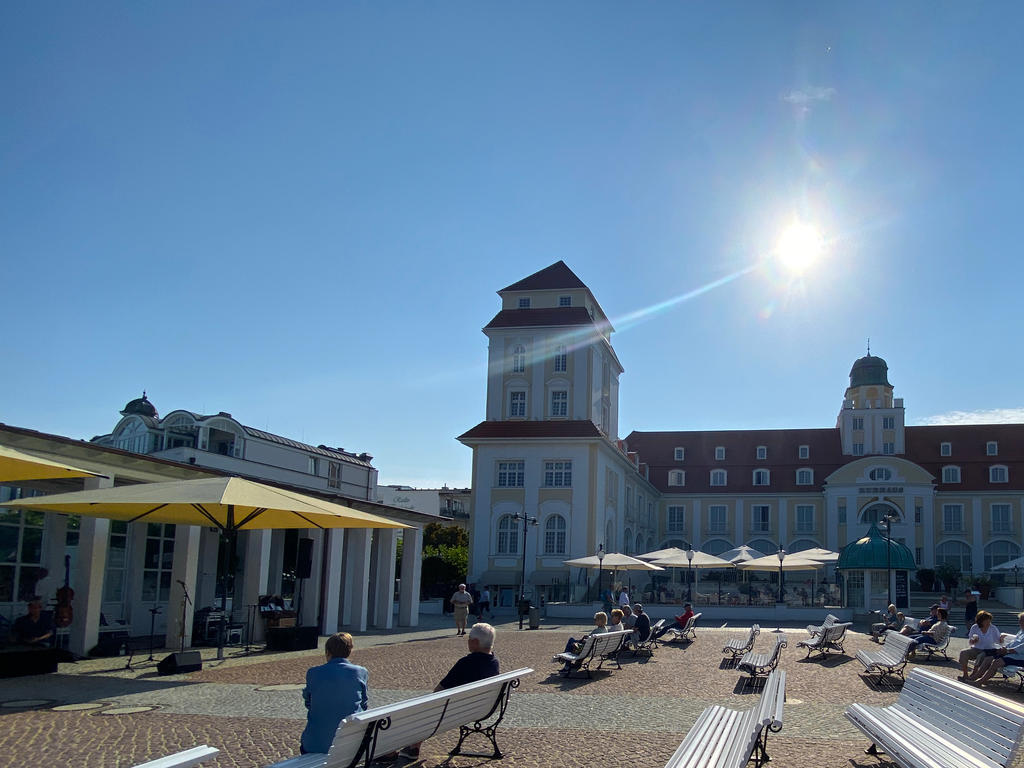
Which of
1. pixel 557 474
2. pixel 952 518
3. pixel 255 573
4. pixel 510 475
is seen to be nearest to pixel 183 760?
pixel 255 573

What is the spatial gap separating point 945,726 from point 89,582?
14.3m

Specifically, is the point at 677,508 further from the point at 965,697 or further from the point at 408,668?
the point at 965,697

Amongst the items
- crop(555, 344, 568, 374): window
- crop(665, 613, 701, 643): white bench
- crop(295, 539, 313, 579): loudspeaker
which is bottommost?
crop(665, 613, 701, 643): white bench

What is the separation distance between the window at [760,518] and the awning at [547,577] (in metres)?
25.0

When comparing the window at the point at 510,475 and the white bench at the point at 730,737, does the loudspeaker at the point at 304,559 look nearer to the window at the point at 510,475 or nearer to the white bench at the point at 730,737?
the white bench at the point at 730,737

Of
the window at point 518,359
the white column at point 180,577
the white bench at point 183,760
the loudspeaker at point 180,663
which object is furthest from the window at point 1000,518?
the white bench at point 183,760

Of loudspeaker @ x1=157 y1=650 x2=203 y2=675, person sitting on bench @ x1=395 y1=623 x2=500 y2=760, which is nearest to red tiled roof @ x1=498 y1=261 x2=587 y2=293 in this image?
loudspeaker @ x1=157 y1=650 x2=203 y2=675

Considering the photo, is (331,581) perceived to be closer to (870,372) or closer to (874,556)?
(874,556)

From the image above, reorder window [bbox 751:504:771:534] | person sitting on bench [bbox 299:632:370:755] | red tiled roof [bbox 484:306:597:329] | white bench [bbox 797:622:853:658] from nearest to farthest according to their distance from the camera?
person sitting on bench [bbox 299:632:370:755], white bench [bbox 797:622:853:658], red tiled roof [bbox 484:306:597:329], window [bbox 751:504:771:534]

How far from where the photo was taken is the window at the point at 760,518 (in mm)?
68000

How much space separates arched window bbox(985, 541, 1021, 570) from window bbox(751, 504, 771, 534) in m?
14.5

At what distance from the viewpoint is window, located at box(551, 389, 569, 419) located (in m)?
52.4

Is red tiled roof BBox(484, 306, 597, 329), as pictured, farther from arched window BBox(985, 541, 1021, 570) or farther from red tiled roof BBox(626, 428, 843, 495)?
arched window BBox(985, 541, 1021, 570)

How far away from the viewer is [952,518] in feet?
212
